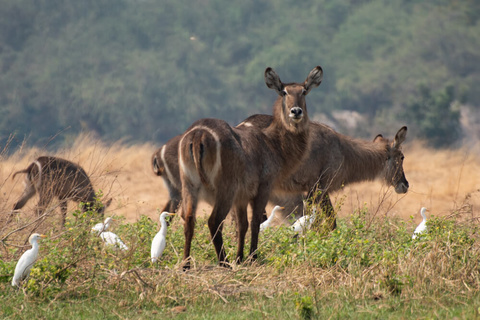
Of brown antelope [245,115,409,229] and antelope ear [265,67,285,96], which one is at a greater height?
antelope ear [265,67,285,96]

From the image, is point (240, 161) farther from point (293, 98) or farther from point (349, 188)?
A: point (349, 188)

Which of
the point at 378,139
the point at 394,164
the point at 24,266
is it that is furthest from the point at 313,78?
the point at 24,266

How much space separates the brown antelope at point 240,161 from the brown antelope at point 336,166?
3.74 feet

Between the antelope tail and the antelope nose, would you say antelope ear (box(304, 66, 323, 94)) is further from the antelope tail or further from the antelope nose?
the antelope tail

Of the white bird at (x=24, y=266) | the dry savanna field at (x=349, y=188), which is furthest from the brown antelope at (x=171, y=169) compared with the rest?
the white bird at (x=24, y=266)

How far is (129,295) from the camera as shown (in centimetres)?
516

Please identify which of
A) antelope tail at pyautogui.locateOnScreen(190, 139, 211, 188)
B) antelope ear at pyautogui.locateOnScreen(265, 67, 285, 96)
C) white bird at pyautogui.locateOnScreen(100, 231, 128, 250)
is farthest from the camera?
antelope ear at pyautogui.locateOnScreen(265, 67, 285, 96)

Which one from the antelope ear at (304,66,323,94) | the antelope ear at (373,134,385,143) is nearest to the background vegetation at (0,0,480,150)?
the antelope ear at (373,134,385,143)

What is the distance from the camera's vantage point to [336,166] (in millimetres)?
9102

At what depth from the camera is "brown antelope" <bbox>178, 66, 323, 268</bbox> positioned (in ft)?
20.2

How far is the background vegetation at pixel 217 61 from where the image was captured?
42.2 meters

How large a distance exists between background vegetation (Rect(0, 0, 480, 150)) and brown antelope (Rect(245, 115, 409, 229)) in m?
28.1

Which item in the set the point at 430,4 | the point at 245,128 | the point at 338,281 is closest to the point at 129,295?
the point at 338,281

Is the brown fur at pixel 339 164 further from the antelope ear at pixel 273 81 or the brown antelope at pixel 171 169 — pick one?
the antelope ear at pixel 273 81
